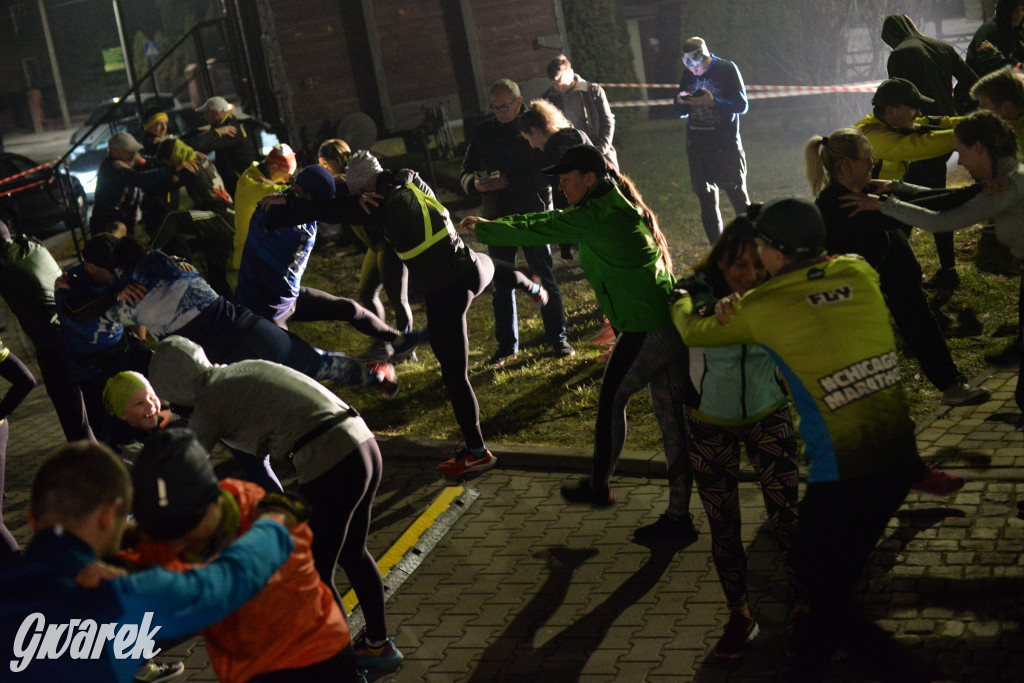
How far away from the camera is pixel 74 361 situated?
279 inches

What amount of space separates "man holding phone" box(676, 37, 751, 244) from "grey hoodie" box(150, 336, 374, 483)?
22.8 ft

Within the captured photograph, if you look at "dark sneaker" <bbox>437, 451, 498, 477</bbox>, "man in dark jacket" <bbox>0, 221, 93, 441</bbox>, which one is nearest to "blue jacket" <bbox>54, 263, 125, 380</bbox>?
"man in dark jacket" <bbox>0, 221, 93, 441</bbox>

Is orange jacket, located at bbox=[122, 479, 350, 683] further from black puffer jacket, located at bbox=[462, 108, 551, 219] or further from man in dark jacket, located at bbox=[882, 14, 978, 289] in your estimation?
man in dark jacket, located at bbox=[882, 14, 978, 289]

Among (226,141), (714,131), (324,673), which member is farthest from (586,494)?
(226,141)

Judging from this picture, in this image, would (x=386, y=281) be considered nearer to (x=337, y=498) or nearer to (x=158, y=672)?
(x=158, y=672)

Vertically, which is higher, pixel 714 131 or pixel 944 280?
pixel 714 131

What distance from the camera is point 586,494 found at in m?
6.14

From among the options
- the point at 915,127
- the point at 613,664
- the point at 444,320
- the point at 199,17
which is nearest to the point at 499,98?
the point at 444,320

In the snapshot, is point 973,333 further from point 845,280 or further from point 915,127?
point 845,280

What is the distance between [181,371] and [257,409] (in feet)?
1.27

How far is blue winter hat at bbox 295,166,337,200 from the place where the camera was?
678 centimetres

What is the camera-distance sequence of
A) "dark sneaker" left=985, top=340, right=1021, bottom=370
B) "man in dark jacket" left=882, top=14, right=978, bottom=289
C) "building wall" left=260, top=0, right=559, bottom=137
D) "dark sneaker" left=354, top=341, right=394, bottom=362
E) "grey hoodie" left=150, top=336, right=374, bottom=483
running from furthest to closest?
"building wall" left=260, top=0, right=559, bottom=137 < "man in dark jacket" left=882, top=14, right=978, bottom=289 < "dark sneaker" left=354, top=341, right=394, bottom=362 < "dark sneaker" left=985, top=340, right=1021, bottom=370 < "grey hoodie" left=150, top=336, right=374, bottom=483

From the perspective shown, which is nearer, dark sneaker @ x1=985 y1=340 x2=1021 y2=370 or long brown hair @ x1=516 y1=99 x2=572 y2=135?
dark sneaker @ x1=985 y1=340 x2=1021 y2=370

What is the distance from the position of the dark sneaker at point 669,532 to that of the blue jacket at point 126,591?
10.2 ft
